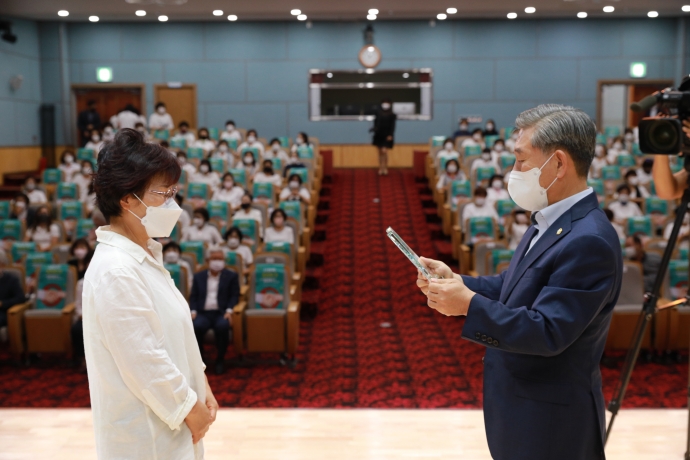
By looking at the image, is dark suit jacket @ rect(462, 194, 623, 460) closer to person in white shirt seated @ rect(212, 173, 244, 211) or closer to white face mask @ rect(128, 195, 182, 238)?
white face mask @ rect(128, 195, 182, 238)

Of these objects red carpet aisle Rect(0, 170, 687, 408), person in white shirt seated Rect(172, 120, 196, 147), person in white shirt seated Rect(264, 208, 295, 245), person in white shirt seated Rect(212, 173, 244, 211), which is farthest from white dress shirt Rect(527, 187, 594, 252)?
person in white shirt seated Rect(172, 120, 196, 147)

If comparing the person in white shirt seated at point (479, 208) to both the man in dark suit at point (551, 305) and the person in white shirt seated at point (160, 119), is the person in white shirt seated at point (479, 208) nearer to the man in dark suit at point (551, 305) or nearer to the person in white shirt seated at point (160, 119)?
the man in dark suit at point (551, 305)

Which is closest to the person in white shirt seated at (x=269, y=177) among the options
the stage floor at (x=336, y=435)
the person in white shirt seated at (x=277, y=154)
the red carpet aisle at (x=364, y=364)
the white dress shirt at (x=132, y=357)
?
the person in white shirt seated at (x=277, y=154)

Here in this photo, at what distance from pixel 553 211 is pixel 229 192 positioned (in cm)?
795

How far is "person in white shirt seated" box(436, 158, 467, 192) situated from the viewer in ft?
33.4

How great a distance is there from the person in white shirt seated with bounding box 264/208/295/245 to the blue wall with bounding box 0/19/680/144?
24.8ft

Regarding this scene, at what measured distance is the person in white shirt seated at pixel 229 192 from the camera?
371 inches

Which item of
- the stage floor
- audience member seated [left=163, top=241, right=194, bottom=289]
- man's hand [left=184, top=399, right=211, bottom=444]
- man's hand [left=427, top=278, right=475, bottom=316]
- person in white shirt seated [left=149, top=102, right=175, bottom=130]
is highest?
person in white shirt seated [left=149, top=102, right=175, bottom=130]

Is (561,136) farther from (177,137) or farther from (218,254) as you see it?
(177,137)

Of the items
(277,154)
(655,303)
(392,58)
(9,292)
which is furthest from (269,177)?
(655,303)

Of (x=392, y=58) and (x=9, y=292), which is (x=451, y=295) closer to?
(x=9, y=292)

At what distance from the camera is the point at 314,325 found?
6973mm

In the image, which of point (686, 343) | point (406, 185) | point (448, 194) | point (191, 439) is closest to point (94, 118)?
point (406, 185)

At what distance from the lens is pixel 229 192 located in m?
9.51
